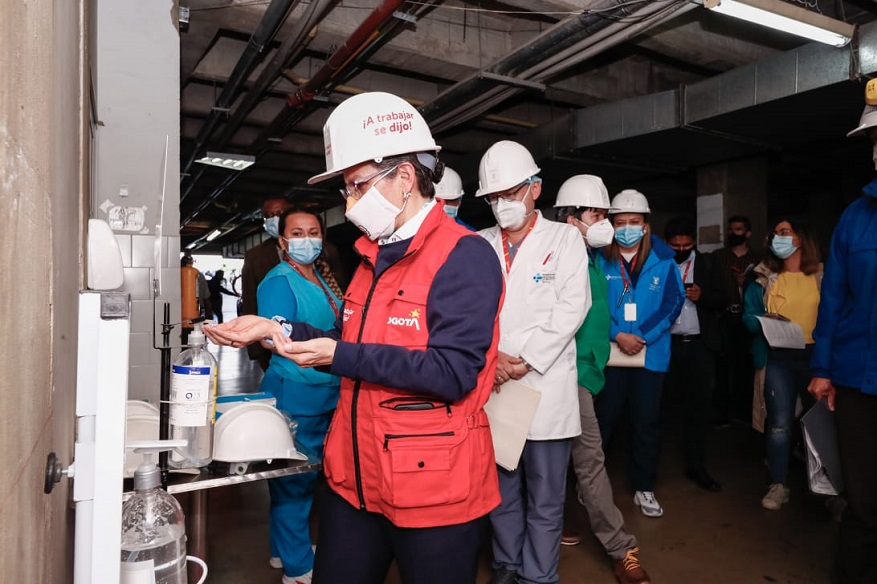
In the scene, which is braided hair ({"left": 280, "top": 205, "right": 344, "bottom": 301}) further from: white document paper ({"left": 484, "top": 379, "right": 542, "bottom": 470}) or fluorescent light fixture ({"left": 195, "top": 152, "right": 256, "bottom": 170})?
fluorescent light fixture ({"left": 195, "top": 152, "right": 256, "bottom": 170})

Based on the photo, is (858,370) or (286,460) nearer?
(286,460)

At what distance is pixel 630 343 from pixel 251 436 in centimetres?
226

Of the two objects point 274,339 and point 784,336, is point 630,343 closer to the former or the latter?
point 784,336

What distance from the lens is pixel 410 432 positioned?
4.40ft

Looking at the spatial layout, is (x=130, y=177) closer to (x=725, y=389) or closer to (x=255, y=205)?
(x=725, y=389)

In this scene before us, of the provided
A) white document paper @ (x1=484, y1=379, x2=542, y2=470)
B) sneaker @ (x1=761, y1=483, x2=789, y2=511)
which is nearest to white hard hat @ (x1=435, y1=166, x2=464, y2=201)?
white document paper @ (x1=484, y1=379, x2=542, y2=470)

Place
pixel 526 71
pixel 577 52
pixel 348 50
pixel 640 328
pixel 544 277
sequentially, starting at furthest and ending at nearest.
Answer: pixel 526 71 → pixel 577 52 → pixel 348 50 → pixel 640 328 → pixel 544 277

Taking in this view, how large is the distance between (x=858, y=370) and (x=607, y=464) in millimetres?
2408

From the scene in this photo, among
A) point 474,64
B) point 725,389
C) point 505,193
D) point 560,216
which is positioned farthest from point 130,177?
point 725,389

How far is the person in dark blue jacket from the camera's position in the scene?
6.92 ft

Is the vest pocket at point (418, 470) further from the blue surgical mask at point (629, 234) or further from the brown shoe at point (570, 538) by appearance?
the blue surgical mask at point (629, 234)

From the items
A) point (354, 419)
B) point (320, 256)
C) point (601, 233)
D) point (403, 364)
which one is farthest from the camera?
point (601, 233)

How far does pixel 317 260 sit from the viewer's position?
113 inches

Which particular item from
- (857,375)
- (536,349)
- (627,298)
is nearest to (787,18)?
(627,298)
